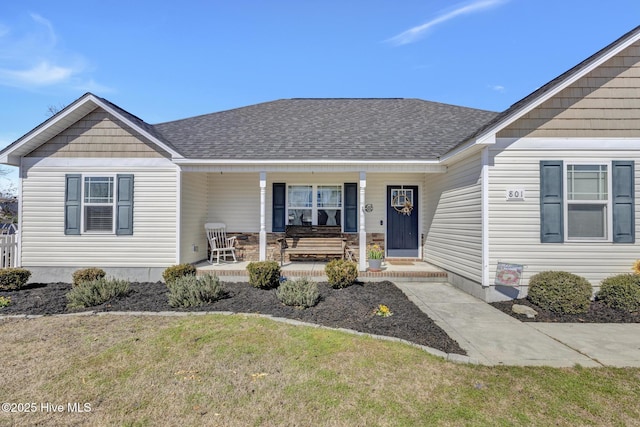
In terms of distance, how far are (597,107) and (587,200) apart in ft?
6.20

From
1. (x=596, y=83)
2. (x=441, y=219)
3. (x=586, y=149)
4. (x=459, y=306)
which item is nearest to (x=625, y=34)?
(x=596, y=83)

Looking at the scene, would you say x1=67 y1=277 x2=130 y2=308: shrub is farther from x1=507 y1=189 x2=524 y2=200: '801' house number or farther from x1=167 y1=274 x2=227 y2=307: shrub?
x1=507 y1=189 x2=524 y2=200: '801' house number

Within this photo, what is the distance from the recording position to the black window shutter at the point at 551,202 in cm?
626

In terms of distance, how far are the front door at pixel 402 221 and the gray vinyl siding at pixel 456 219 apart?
0.47 metres

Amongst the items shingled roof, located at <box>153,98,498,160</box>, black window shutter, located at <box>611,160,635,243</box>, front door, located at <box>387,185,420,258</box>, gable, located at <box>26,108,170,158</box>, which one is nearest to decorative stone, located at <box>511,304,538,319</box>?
black window shutter, located at <box>611,160,635,243</box>

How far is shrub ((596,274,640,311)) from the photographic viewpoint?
217 inches

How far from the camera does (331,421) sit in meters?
2.50

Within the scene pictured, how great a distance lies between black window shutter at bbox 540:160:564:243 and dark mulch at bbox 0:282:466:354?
10.5ft

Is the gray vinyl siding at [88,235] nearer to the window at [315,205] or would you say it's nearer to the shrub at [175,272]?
the shrub at [175,272]

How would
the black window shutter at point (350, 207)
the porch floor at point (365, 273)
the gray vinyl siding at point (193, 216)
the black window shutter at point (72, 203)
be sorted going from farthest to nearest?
the black window shutter at point (350, 207), the gray vinyl siding at point (193, 216), the black window shutter at point (72, 203), the porch floor at point (365, 273)

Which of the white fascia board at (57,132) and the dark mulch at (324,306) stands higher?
the white fascia board at (57,132)

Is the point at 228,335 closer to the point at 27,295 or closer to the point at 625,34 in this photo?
the point at 27,295

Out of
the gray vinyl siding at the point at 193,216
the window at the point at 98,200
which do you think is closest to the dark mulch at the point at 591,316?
the gray vinyl siding at the point at 193,216

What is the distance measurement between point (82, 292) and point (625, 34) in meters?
11.5
